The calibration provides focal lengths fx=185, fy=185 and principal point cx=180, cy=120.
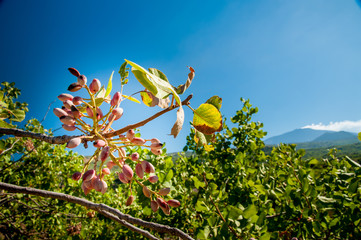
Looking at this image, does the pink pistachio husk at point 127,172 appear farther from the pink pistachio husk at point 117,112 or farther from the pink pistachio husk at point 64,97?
the pink pistachio husk at point 64,97

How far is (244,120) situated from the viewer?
2668mm

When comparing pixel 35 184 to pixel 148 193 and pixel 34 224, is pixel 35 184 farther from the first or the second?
pixel 148 193

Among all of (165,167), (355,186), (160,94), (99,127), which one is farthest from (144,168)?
(355,186)

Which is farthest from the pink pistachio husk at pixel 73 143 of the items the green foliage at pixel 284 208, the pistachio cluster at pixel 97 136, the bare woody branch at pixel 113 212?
the green foliage at pixel 284 208

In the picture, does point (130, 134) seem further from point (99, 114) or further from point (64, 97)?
point (64, 97)

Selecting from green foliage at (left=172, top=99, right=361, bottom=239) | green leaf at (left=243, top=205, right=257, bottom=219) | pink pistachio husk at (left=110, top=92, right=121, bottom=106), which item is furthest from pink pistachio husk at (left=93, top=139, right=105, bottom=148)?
green leaf at (left=243, top=205, right=257, bottom=219)

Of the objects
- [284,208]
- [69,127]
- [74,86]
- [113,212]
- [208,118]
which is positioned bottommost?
[284,208]

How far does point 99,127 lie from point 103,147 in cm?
14

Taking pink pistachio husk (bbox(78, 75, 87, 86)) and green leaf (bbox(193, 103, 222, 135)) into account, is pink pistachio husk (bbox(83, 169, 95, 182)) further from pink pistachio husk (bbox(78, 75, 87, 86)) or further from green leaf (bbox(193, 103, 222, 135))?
green leaf (bbox(193, 103, 222, 135))

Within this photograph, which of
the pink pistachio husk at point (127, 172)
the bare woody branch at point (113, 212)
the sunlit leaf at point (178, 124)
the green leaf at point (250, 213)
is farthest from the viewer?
the green leaf at point (250, 213)

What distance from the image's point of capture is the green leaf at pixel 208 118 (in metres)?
0.66

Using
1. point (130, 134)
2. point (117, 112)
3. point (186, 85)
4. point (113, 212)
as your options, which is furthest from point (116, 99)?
point (113, 212)

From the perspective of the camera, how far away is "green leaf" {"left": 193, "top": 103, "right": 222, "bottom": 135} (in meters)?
0.66

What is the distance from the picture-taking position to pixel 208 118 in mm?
678
